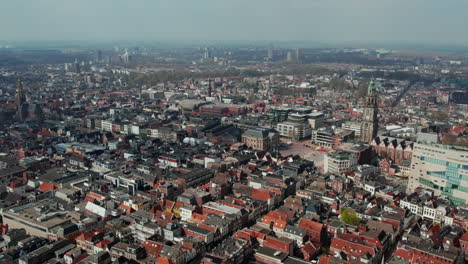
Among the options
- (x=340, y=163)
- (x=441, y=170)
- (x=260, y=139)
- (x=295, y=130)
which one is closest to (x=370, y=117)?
(x=295, y=130)

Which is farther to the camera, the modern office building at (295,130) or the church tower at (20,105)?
the church tower at (20,105)

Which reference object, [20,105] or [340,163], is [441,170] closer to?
[340,163]

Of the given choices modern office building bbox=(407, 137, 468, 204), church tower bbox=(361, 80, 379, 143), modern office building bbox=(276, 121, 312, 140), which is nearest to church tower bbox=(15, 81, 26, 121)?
modern office building bbox=(276, 121, 312, 140)

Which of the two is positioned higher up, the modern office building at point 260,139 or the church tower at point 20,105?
the church tower at point 20,105

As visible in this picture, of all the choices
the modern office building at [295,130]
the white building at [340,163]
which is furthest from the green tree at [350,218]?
the modern office building at [295,130]

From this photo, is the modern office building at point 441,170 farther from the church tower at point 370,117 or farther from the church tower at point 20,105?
the church tower at point 20,105

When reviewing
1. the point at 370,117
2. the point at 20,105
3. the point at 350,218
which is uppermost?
the point at 370,117

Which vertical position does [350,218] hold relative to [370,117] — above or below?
below

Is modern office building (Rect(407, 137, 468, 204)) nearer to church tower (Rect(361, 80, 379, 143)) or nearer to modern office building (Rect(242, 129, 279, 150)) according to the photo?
church tower (Rect(361, 80, 379, 143))
